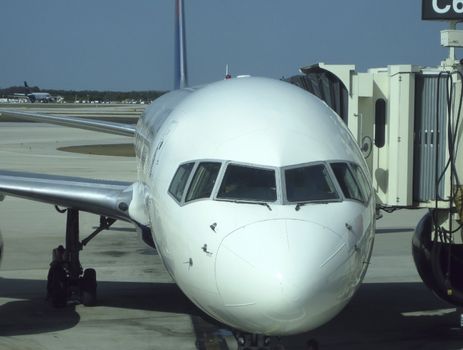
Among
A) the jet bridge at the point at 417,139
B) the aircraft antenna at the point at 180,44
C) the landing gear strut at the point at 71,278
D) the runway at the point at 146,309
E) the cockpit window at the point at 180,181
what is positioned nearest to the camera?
the cockpit window at the point at 180,181

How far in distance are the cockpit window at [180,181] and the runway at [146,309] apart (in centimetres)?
322

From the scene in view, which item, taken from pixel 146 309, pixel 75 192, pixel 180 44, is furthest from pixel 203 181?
pixel 180 44

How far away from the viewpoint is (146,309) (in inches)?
579

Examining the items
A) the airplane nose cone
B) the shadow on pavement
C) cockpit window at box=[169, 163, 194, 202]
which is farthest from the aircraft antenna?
the airplane nose cone

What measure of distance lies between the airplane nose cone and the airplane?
0.5 inches

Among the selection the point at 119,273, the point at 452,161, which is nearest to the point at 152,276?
the point at 119,273

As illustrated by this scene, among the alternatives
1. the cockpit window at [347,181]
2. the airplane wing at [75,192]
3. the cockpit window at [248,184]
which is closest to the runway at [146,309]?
the airplane wing at [75,192]

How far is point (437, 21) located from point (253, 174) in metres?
6.87

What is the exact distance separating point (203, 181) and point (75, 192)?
18.1ft

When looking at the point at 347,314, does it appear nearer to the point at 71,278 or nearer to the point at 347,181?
the point at 71,278

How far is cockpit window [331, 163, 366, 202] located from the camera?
9.23 metres

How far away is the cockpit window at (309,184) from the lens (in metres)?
8.88

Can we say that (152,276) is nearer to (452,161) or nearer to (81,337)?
(81,337)

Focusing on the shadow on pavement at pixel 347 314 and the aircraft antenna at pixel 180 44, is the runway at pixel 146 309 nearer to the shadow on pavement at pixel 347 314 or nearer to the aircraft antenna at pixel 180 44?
the shadow on pavement at pixel 347 314
